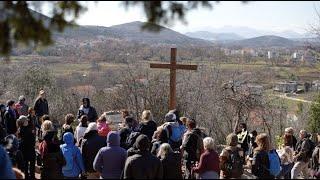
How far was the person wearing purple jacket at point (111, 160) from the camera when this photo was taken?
6848 mm

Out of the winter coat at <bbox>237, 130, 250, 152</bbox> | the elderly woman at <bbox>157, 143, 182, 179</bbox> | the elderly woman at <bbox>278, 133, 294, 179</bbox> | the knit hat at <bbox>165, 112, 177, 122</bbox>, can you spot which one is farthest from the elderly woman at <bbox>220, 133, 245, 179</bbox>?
the winter coat at <bbox>237, 130, 250, 152</bbox>

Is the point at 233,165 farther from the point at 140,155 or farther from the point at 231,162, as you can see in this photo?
the point at 140,155

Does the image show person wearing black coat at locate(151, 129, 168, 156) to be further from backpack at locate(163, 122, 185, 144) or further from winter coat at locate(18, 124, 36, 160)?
winter coat at locate(18, 124, 36, 160)

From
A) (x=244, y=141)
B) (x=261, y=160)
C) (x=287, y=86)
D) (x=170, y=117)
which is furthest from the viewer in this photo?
(x=287, y=86)

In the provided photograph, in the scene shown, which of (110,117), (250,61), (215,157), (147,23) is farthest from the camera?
(250,61)

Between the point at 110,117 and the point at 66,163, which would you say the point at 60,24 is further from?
the point at 110,117

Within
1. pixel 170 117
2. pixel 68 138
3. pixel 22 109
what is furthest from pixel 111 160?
pixel 22 109

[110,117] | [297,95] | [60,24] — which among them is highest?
[60,24]

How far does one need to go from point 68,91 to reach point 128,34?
114ft

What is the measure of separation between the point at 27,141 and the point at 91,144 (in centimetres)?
119

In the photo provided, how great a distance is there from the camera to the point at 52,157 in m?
7.52

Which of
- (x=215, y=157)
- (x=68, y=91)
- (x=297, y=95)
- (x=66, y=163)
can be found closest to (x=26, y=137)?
(x=66, y=163)

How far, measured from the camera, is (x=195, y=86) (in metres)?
29.7

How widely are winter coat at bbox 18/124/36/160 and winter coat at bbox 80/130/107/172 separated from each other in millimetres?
976
